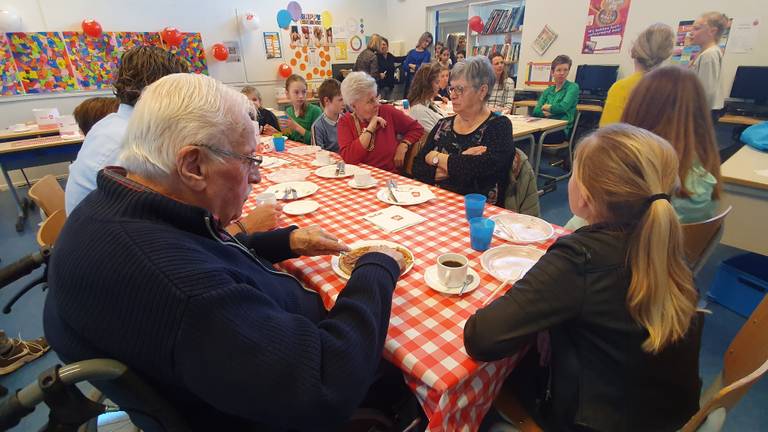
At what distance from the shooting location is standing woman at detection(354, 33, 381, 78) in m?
6.65

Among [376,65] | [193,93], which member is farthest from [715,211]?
[376,65]

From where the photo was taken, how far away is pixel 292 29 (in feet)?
22.3

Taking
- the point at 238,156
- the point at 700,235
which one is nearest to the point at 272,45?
the point at 238,156

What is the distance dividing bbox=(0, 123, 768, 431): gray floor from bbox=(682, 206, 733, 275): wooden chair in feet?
2.26

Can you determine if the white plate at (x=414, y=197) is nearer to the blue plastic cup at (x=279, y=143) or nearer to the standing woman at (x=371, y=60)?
the blue plastic cup at (x=279, y=143)

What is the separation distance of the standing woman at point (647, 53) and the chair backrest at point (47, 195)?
349cm

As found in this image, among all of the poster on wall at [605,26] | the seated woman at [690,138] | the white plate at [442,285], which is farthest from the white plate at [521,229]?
the poster on wall at [605,26]

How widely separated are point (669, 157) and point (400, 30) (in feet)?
27.0

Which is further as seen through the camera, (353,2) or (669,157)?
(353,2)

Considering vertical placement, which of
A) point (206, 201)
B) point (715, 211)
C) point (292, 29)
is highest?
point (292, 29)

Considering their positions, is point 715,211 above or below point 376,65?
below

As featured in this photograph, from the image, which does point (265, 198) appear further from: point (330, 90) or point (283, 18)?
point (283, 18)

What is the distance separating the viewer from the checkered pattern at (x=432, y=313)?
2.60 feet

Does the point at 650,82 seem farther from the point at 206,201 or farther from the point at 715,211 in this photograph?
the point at 206,201
